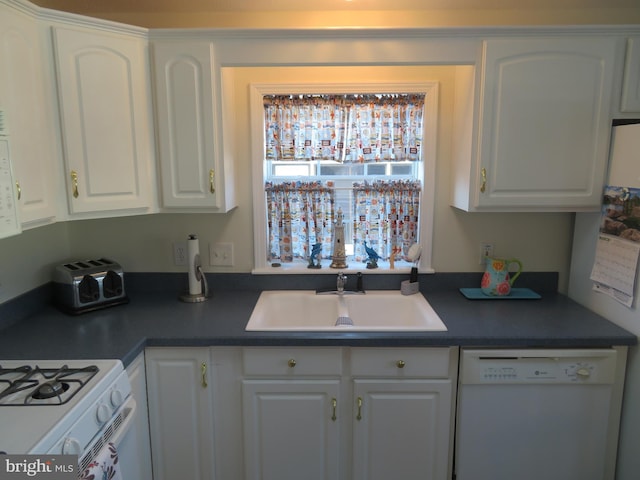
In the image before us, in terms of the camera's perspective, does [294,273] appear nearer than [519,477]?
No

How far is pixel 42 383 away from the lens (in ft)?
4.50

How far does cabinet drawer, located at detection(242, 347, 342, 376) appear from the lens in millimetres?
1794

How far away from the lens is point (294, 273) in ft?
7.67

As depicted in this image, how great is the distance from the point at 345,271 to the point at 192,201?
33.7 inches

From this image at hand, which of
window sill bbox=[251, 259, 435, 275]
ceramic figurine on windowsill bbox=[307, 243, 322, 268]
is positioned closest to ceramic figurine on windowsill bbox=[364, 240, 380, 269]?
window sill bbox=[251, 259, 435, 275]

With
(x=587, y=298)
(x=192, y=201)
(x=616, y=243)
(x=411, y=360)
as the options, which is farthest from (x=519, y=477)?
(x=192, y=201)

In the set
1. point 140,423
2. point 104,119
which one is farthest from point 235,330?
point 104,119

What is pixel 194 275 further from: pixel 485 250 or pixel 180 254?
pixel 485 250

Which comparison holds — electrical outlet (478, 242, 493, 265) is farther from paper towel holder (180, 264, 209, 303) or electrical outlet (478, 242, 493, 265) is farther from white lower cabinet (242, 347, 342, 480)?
paper towel holder (180, 264, 209, 303)

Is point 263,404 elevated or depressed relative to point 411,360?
depressed

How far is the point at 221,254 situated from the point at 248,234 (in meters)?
0.18

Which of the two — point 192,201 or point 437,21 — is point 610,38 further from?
point 192,201

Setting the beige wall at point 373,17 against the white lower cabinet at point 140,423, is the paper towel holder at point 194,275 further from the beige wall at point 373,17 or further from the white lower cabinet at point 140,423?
the beige wall at point 373,17
